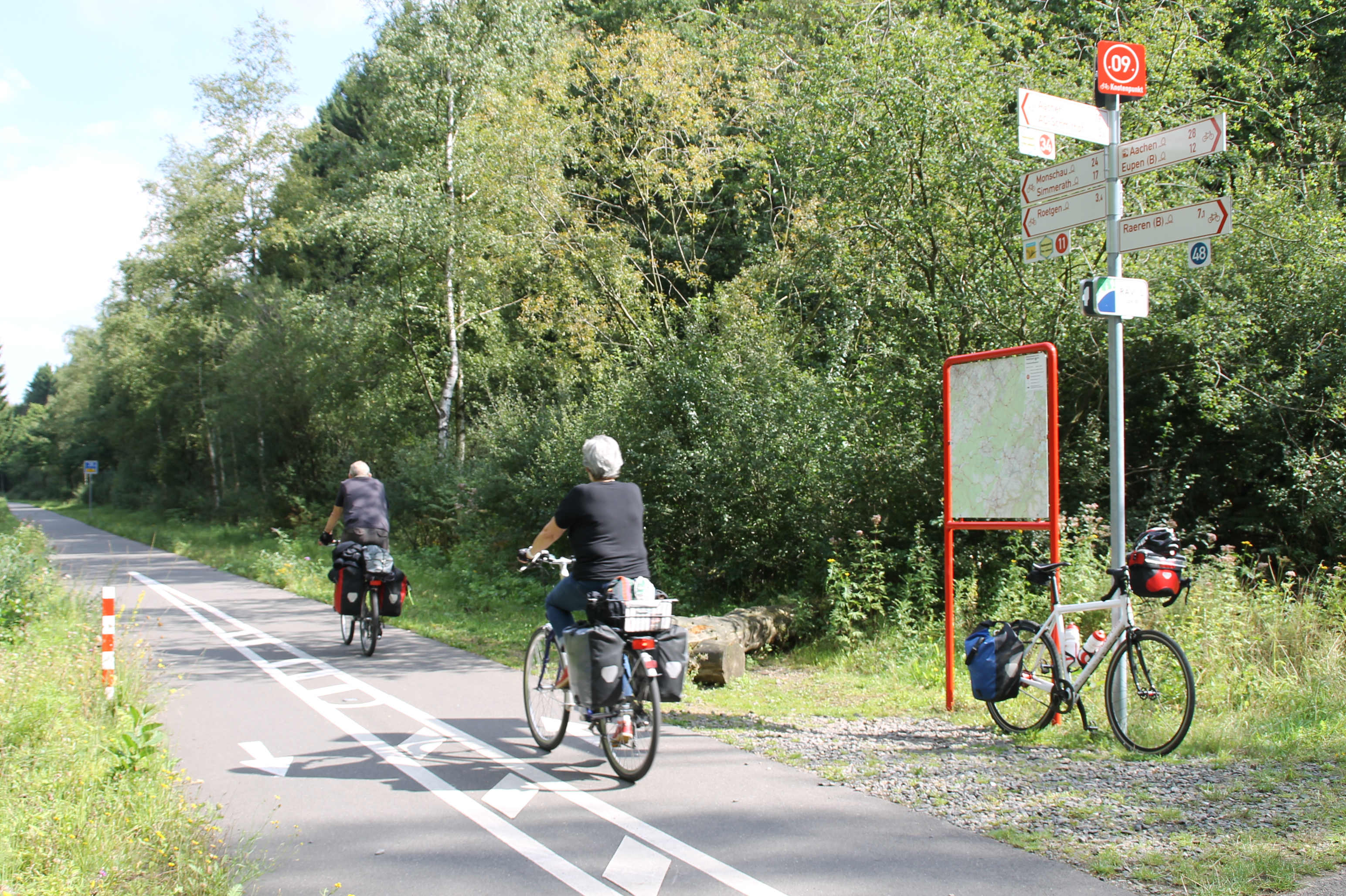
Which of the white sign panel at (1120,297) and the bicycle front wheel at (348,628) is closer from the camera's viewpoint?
the white sign panel at (1120,297)

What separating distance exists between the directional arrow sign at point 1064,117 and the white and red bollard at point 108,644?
22.8ft

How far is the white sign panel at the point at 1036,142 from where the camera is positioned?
6.28m

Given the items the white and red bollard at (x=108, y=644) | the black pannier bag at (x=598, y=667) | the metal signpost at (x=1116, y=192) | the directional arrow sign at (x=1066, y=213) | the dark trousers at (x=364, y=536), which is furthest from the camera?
the dark trousers at (x=364, y=536)

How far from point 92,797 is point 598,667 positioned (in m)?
2.60

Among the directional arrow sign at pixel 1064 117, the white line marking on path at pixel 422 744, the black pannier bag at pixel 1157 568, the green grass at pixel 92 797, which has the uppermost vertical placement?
the directional arrow sign at pixel 1064 117

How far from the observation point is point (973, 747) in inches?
235

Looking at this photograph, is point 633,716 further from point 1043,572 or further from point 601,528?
point 1043,572

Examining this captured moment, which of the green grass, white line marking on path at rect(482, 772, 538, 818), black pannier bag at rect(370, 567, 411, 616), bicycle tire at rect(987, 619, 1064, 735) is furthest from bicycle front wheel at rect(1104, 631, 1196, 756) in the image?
black pannier bag at rect(370, 567, 411, 616)

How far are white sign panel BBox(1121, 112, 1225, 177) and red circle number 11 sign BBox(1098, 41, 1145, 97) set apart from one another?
36 cm

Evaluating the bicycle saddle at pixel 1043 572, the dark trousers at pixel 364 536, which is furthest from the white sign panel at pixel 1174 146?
the dark trousers at pixel 364 536

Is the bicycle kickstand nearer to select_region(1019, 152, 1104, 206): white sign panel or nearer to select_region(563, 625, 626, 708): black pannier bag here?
select_region(563, 625, 626, 708): black pannier bag

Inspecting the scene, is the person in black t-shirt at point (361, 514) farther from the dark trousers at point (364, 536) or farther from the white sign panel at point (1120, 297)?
the white sign panel at point (1120, 297)

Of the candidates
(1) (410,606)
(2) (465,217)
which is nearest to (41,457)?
(2) (465,217)

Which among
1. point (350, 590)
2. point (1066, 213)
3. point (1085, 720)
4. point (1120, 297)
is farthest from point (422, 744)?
point (1066, 213)
